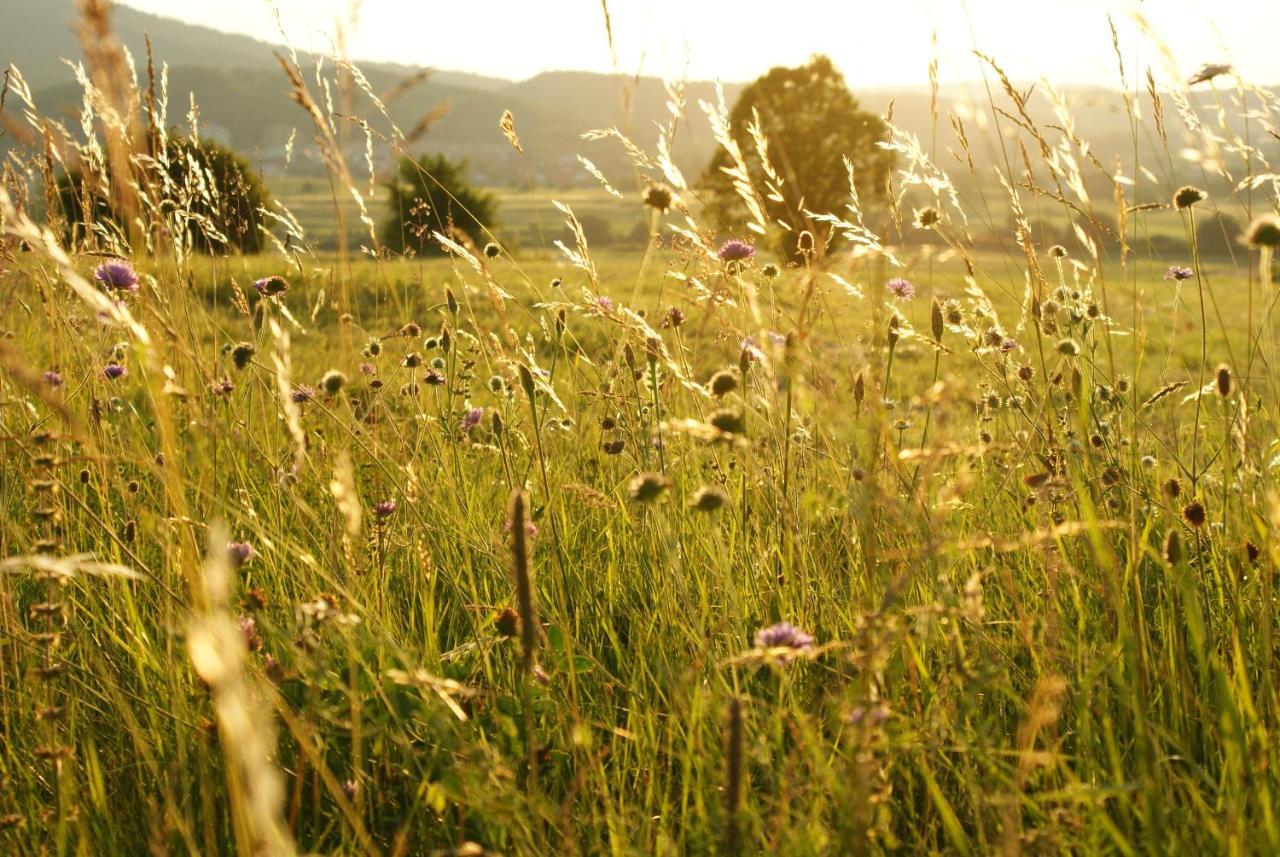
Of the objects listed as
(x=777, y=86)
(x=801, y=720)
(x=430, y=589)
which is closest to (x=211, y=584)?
(x=801, y=720)

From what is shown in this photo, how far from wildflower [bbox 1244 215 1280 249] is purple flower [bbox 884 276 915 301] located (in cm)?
119

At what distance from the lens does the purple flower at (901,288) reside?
8.61 ft

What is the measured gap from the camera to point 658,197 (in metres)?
1.65

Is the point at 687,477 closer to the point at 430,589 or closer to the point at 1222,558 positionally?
the point at 430,589

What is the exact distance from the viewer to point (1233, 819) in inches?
35.6

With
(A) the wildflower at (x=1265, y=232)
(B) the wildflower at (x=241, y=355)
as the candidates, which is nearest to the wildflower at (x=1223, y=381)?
(A) the wildflower at (x=1265, y=232)

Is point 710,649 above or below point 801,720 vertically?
below

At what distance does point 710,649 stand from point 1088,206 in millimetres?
1047

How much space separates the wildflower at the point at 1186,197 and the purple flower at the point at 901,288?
727 mm

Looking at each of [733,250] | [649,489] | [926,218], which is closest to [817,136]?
[733,250]

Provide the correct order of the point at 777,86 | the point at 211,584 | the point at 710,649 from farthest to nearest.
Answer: the point at 777,86, the point at 710,649, the point at 211,584

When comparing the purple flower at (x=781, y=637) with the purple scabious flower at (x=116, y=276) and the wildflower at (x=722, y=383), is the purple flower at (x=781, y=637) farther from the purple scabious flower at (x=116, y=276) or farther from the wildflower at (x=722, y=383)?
the purple scabious flower at (x=116, y=276)

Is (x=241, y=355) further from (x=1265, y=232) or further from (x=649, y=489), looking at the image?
(x=1265, y=232)

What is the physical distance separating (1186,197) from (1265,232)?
0.67 m
